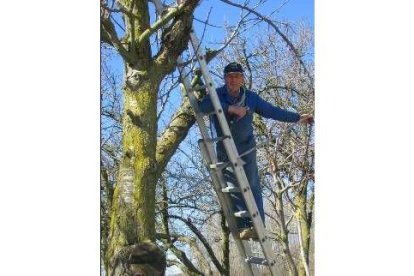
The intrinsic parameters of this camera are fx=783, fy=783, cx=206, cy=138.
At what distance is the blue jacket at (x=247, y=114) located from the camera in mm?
3215

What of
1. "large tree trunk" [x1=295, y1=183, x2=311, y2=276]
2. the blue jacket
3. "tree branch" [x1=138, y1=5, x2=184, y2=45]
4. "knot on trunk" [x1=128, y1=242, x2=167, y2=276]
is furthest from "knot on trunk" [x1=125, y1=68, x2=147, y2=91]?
"large tree trunk" [x1=295, y1=183, x2=311, y2=276]

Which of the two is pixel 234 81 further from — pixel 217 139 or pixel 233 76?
pixel 217 139

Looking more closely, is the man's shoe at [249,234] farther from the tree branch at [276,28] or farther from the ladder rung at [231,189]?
the tree branch at [276,28]

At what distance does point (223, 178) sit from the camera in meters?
3.23

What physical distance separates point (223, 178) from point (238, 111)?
0.28m

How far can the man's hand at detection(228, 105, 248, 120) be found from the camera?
3.23 meters

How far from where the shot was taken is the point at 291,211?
125 inches

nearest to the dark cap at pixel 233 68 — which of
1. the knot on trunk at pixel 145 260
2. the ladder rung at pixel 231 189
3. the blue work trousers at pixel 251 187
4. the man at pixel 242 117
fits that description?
the man at pixel 242 117

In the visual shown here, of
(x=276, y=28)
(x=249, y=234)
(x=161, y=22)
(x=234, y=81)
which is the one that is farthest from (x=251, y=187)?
(x=161, y=22)

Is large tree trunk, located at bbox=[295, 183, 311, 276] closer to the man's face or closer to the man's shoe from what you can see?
the man's shoe
